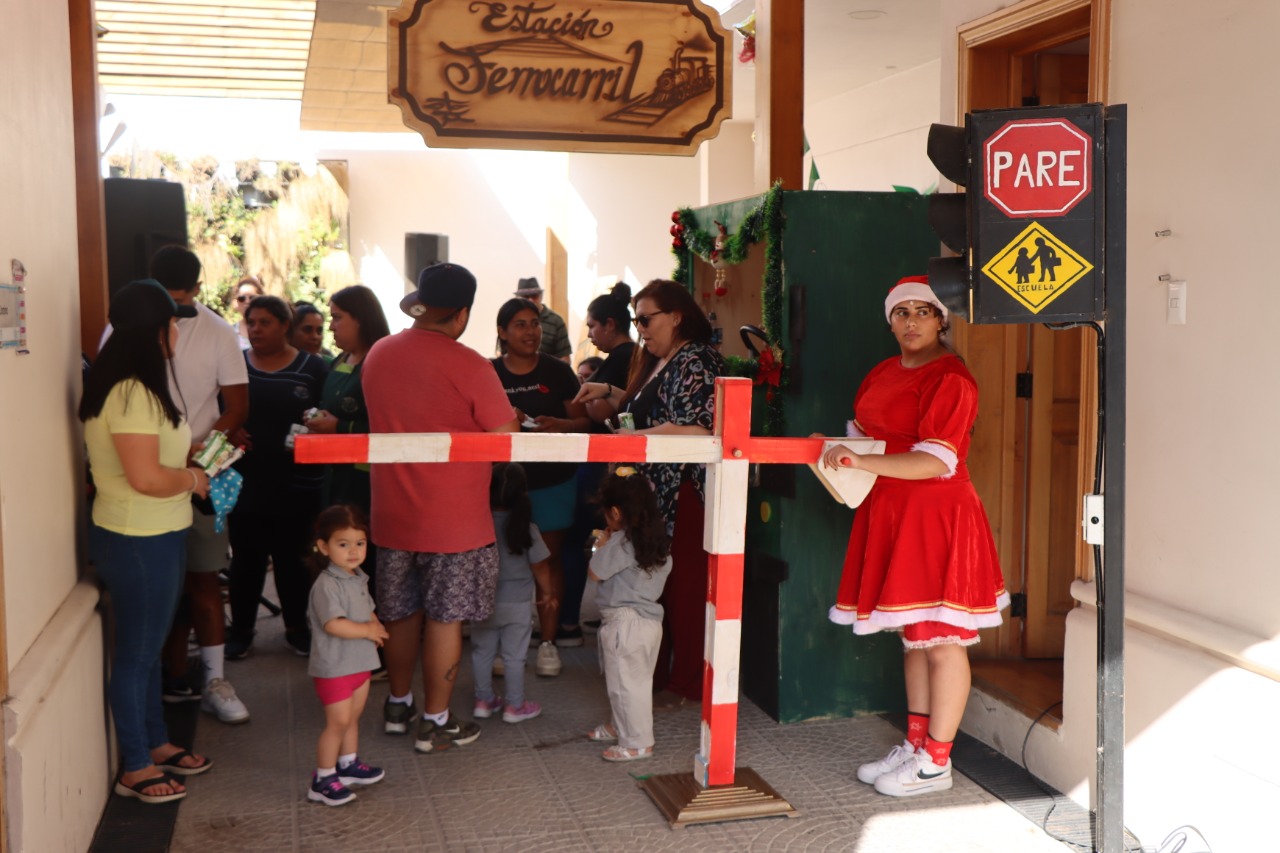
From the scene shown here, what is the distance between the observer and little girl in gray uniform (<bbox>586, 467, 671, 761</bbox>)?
13.4ft

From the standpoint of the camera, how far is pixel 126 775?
3803 millimetres

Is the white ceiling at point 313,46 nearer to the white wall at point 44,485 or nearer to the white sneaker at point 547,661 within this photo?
the white wall at point 44,485

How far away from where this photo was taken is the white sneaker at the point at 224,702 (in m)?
4.59

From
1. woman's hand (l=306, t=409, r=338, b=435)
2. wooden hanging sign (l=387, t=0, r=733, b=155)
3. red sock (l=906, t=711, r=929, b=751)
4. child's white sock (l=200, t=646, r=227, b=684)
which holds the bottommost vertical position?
red sock (l=906, t=711, r=929, b=751)

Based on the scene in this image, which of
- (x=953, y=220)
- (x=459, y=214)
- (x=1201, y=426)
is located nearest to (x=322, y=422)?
(x=953, y=220)

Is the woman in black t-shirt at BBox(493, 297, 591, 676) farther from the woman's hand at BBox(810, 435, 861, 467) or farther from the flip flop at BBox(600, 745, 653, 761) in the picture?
the woman's hand at BBox(810, 435, 861, 467)

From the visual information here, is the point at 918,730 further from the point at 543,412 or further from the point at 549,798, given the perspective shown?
the point at 543,412

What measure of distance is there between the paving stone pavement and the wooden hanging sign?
224 cm

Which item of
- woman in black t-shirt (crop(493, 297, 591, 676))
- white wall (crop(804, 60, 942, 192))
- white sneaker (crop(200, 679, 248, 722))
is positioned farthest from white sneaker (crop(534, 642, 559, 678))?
white wall (crop(804, 60, 942, 192))

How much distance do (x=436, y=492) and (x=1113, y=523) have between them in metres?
2.18

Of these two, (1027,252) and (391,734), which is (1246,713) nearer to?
(1027,252)

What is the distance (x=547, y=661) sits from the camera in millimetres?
5203

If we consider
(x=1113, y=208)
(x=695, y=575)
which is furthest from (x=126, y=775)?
(x=1113, y=208)

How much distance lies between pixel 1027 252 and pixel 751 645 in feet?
7.53
